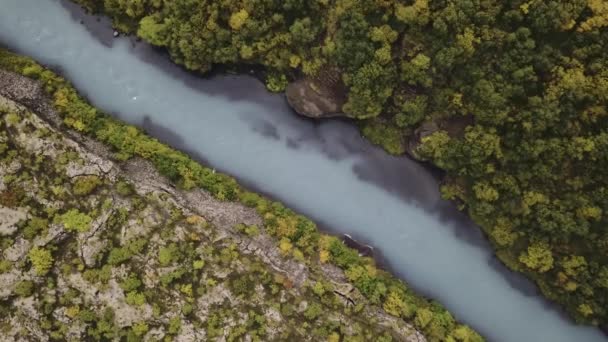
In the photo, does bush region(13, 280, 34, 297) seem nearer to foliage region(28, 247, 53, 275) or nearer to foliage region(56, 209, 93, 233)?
foliage region(28, 247, 53, 275)

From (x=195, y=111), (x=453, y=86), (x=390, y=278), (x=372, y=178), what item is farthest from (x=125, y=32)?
(x=390, y=278)

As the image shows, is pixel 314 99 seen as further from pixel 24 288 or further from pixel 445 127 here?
pixel 24 288

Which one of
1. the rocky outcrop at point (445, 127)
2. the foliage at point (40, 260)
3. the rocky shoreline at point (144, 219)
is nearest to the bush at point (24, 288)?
the rocky shoreline at point (144, 219)

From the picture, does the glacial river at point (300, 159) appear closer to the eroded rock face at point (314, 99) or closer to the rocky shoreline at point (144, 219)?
the eroded rock face at point (314, 99)

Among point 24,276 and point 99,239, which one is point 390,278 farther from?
point 24,276

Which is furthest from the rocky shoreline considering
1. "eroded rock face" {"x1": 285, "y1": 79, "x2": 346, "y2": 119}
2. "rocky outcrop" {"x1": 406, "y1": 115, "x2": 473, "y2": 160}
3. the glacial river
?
"rocky outcrop" {"x1": 406, "y1": 115, "x2": 473, "y2": 160}
